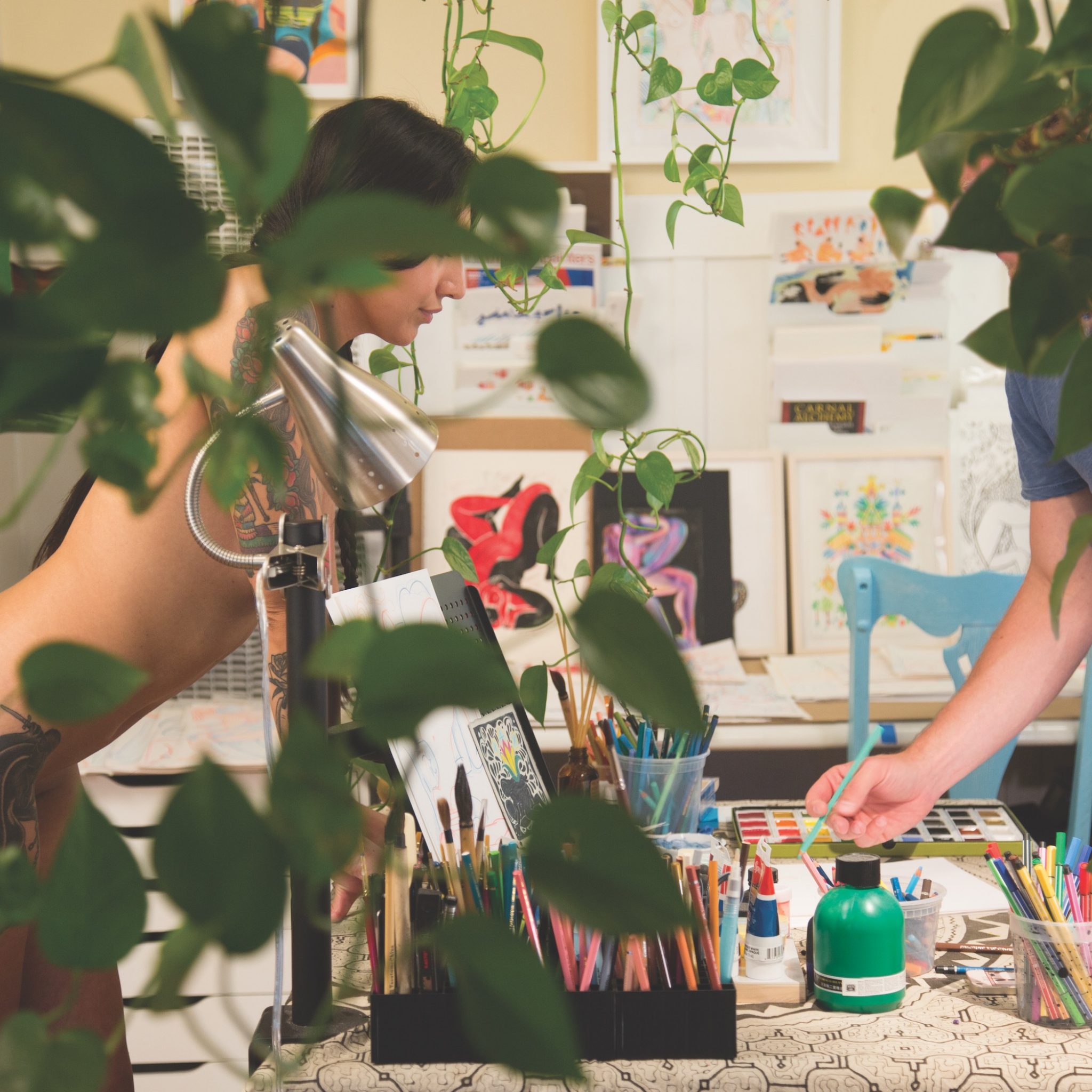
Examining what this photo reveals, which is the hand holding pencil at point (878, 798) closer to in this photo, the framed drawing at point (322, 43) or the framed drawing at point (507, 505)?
the framed drawing at point (507, 505)

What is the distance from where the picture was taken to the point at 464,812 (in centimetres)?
92

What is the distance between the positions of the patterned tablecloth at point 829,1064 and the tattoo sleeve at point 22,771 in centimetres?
29

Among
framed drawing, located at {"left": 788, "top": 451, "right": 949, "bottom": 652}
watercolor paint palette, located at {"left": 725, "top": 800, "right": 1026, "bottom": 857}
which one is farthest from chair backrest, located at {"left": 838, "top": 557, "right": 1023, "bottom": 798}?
watercolor paint palette, located at {"left": 725, "top": 800, "right": 1026, "bottom": 857}

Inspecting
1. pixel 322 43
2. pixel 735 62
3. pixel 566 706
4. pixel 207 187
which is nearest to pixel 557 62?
pixel 735 62

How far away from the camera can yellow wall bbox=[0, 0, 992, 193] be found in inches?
97.4

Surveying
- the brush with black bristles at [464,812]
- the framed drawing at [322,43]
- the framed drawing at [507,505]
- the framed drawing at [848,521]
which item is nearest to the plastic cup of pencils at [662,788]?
the brush with black bristles at [464,812]

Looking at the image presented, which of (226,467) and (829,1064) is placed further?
(829,1064)

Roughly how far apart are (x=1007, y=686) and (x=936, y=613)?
97cm

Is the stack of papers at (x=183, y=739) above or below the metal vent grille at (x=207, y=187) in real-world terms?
below

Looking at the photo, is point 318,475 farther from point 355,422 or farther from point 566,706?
point 566,706

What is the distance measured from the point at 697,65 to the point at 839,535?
111 cm

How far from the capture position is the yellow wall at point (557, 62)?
2475 millimetres

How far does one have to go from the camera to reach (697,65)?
2.47m

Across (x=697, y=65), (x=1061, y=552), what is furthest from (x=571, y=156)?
(x=1061, y=552)
